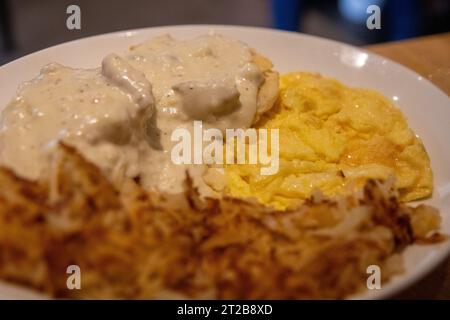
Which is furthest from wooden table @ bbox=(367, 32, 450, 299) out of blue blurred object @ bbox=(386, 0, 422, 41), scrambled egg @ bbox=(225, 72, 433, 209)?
blue blurred object @ bbox=(386, 0, 422, 41)

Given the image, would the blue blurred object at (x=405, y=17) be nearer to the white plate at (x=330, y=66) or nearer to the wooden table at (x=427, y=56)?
the wooden table at (x=427, y=56)

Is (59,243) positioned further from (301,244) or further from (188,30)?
(188,30)

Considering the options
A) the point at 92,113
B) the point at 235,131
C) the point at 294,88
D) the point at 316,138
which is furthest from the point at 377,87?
the point at 92,113

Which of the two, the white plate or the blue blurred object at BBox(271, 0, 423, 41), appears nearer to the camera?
the white plate

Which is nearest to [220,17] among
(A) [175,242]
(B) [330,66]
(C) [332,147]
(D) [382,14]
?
(D) [382,14]

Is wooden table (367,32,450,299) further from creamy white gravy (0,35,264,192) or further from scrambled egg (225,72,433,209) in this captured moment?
creamy white gravy (0,35,264,192)

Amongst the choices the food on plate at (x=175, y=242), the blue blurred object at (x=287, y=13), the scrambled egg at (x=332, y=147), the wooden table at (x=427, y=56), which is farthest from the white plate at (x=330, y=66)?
the blue blurred object at (x=287, y=13)

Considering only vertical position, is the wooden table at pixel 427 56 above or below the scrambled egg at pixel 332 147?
above
